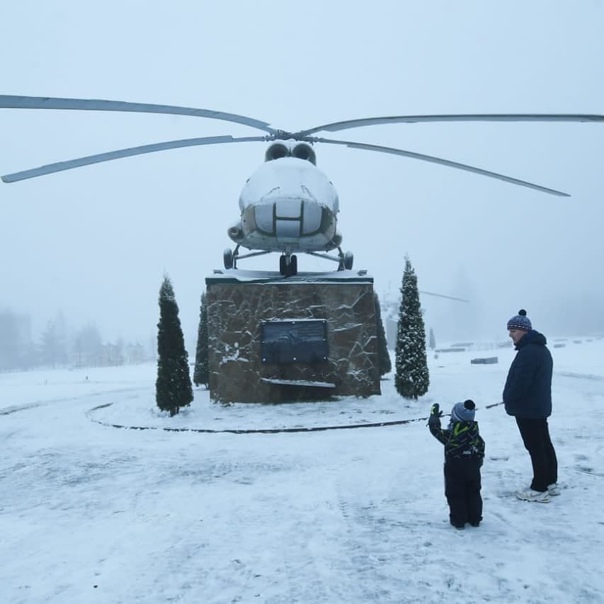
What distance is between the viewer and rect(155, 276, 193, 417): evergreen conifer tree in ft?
37.0

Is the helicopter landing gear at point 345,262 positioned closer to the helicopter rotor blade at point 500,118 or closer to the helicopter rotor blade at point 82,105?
the helicopter rotor blade at point 500,118

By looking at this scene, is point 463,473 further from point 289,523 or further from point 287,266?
point 287,266

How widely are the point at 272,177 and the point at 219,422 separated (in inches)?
257

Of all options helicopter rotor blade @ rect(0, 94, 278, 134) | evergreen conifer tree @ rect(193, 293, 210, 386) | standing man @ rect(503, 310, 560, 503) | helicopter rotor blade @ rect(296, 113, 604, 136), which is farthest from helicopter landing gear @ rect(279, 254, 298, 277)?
standing man @ rect(503, 310, 560, 503)

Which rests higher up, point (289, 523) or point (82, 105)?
point (82, 105)

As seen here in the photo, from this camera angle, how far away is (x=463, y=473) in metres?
4.03

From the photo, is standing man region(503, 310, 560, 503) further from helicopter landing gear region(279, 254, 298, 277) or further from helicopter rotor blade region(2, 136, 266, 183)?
helicopter landing gear region(279, 254, 298, 277)

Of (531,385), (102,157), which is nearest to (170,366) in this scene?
(102,157)

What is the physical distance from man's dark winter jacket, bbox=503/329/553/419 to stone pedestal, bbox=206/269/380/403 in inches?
297

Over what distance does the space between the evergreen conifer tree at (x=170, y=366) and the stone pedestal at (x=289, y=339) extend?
33.5 inches

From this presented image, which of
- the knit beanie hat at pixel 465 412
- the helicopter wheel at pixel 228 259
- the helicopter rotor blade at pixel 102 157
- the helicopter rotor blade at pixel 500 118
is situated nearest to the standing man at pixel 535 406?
the knit beanie hat at pixel 465 412

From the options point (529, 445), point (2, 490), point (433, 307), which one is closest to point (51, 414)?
point (2, 490)

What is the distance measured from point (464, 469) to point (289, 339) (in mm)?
8353

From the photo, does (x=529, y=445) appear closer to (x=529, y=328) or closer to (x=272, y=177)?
(x=529, y=328)
